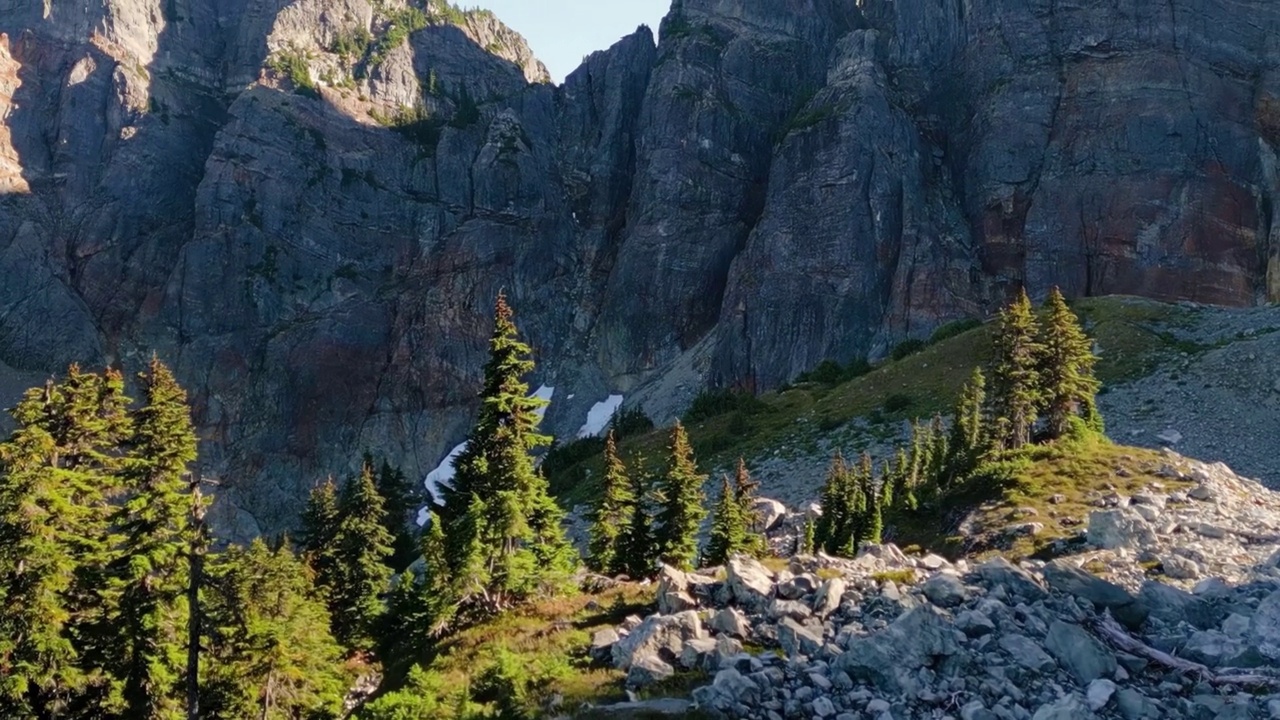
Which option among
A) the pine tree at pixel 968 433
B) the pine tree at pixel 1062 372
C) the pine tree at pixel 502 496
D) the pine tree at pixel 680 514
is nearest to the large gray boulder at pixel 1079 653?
the pine tree at pixel 502 496

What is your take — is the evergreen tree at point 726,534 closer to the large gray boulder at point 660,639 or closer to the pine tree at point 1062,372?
the large gray boulder at point 660,639

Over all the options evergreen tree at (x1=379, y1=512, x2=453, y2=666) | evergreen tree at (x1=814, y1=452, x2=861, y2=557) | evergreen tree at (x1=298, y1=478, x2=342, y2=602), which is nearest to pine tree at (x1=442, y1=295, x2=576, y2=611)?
evergreen tree at (x1=379, y1=512, x2=453, y2=666)

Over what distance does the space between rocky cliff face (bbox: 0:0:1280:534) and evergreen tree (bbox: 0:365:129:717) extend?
3613 inches

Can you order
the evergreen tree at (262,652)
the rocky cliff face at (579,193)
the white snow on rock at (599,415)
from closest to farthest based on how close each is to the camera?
the evergreen tree at (262,652)
the rocky cliff face at (579,193)
the white snow on rock at (599,415)

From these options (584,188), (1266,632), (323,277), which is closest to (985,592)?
(1266,632)

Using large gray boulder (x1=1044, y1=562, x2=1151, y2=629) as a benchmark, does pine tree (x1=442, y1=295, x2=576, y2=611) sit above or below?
above

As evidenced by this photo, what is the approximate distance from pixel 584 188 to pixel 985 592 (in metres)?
146

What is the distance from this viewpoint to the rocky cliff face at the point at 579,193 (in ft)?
375

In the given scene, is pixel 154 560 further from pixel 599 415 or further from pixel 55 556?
pixel 599 415

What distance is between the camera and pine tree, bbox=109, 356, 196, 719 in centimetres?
2416

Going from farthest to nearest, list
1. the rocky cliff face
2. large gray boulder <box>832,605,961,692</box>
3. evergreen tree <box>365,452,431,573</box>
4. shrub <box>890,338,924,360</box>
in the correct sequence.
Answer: the rocky cliff face, shrub <box>890,338,924,360</box>, evergreen tree <box>365,452,431,573</box>, large gray boulder <box>832,605,961,692</box>

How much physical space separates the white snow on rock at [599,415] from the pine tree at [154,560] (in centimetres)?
9686

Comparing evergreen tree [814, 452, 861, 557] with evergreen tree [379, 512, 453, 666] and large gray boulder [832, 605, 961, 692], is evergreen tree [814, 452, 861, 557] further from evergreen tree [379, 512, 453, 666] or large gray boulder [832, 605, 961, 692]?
large gray boulder [832, 605, 961, 692]

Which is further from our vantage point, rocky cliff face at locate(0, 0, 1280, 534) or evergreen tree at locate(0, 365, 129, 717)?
rocky cliff face at locate(0, 0, 1280, 534)
